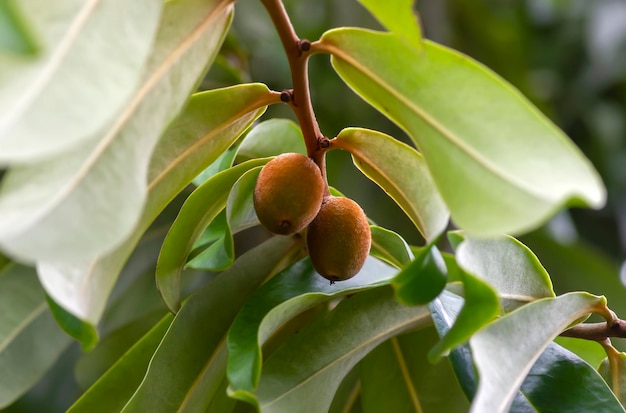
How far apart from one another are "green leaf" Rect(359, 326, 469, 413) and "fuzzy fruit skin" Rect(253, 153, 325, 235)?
8.0 inches

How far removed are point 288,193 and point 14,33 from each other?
275 millimetres

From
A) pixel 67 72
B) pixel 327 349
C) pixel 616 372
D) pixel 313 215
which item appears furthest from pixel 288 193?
pixel 616 372

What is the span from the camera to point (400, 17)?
0.46 metres

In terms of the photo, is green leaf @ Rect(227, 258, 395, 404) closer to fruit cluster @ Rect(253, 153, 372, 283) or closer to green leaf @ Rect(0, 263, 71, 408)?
fruit cluster @ Rect(253, 153, 372, 283)

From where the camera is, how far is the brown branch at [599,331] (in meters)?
0.66

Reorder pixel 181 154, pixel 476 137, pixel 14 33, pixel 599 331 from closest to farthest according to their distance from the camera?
1. pixel 14 33
2. pixel 476 137
3. pixel 181 154
4. pixel 599 331

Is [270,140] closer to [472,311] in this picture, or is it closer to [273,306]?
[273,306]

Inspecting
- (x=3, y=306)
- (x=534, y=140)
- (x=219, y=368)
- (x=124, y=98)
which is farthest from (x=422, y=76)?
(x=3, y=306)

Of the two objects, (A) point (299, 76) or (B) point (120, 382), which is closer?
(A) point (299, 76)

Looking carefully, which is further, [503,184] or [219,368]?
[219,368]

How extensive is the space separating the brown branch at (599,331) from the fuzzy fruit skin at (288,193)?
258 millimetres

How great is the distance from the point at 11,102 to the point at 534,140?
0.91 ft

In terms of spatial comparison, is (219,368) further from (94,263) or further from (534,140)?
(534,140)

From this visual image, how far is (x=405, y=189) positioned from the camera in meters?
0.59
